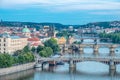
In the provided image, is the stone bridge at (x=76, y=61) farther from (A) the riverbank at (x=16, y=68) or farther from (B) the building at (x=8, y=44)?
(B) the building at (x=8, y=44)

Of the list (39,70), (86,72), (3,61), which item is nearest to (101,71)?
(86,72)

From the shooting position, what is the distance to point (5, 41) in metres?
39.0

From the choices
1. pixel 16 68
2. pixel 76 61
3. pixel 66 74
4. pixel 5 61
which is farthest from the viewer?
pixel 76 61

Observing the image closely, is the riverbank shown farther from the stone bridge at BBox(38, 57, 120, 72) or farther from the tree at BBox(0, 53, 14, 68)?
the stone bridge at BBox(38, 57, 120, 72)

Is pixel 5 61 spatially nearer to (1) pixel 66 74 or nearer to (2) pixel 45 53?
(1) pixel 66 74

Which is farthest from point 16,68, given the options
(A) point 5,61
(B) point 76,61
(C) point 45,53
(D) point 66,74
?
(C) point 45,53

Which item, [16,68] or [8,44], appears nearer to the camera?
[16,68]

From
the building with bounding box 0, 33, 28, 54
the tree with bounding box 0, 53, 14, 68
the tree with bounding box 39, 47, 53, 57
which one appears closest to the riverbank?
the tree with bounding box 0, 53, 14, 68

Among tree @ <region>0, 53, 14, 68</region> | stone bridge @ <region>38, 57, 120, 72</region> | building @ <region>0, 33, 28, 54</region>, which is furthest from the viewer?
building @ <region>0, 33, 28, 54</region>

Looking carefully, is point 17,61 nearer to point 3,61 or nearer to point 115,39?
point 3,61

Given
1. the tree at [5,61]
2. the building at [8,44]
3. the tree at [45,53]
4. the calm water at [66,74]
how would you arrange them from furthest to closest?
the building at [8,44] → the tree at [45,53] → the tree at [5,61] → the calm water at [66,74]

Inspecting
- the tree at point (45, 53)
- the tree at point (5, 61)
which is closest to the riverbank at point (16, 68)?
the tree at point (5, 61)

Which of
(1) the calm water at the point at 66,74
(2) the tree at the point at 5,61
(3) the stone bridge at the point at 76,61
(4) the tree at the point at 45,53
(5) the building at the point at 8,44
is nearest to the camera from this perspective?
(1) the calm water at the point at 66,74

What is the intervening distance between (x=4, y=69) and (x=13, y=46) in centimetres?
1158
